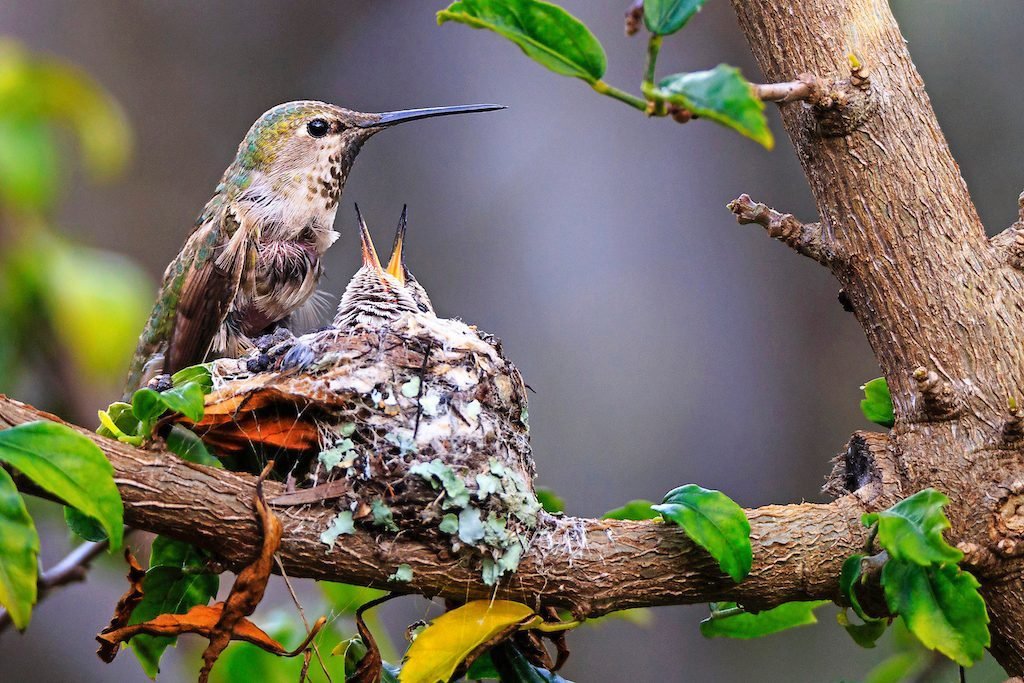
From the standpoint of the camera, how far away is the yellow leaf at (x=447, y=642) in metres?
1.57

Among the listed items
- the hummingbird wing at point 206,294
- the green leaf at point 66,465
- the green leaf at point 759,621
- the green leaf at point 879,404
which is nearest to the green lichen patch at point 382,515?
the green leaf at point 66,465

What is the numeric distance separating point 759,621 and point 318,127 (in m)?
1.89

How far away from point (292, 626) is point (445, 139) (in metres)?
4.39

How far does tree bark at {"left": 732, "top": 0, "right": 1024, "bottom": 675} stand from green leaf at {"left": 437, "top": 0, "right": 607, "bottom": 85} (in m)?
0.50

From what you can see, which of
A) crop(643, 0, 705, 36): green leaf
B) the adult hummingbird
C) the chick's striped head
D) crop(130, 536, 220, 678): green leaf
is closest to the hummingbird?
the chick's striped head

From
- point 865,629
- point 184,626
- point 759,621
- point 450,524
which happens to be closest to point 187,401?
point 184,626

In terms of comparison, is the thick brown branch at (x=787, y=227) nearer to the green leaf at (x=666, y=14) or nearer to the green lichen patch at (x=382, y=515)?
the green leaf at (x=666, y=14)

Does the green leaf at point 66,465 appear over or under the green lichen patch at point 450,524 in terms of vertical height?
over

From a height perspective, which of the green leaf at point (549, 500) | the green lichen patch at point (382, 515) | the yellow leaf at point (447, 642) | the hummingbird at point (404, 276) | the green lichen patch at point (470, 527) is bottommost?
the yellow leaf at point (447, 642)

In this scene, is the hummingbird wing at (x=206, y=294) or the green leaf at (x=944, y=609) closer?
the green leaf at (x=944, y=609)

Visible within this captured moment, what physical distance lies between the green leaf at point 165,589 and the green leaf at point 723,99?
108 centimetres

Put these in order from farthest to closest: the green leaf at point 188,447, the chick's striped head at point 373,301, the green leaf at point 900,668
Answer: the chick's striped head at point 373,301, the green leaf at point 900,668, the green leaf at point 188,447

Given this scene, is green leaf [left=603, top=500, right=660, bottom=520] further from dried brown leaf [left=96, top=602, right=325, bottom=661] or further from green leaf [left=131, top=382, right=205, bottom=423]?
green leaf [left=131, top=382, right=205, bottom=423]

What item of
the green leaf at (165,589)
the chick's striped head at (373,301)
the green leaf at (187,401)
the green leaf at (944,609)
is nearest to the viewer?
the green leaf at (944,609)
